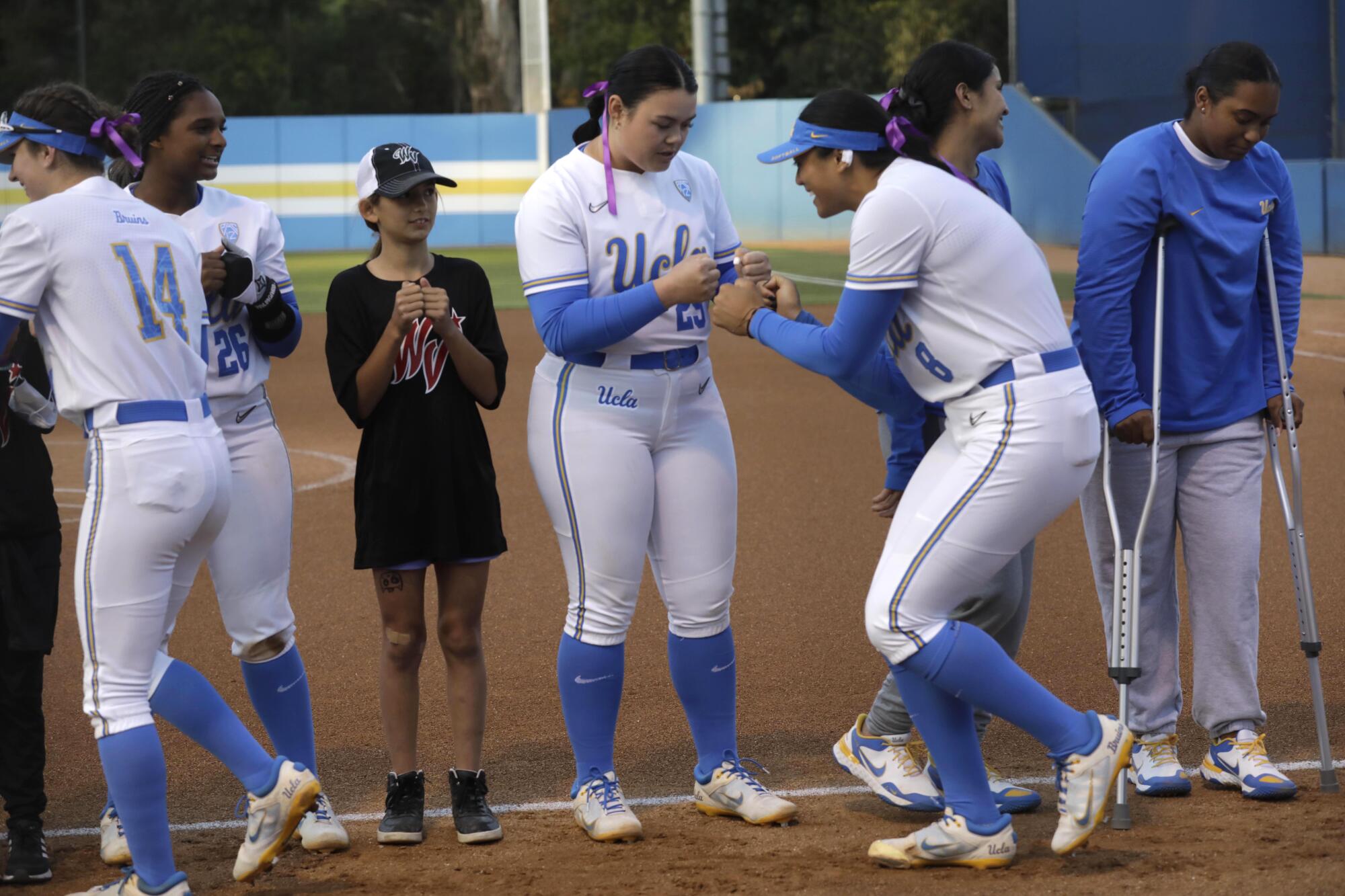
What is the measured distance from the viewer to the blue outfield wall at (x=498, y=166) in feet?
102

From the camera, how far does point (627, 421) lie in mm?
4824

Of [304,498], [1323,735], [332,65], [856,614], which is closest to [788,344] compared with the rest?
[1323,735]

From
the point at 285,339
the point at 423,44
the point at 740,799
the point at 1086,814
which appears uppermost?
the point at 423,44

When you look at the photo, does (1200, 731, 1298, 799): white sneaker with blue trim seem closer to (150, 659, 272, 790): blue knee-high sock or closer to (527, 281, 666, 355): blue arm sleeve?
(527, 281, 666, 355): blue arm sleeve

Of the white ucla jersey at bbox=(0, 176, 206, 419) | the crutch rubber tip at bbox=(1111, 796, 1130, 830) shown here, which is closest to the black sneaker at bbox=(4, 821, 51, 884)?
the white ucla jersey at bbox=(0, 176, 206, 419)

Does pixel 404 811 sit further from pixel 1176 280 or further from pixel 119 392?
pixel 1176 280

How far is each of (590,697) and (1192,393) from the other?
2103 millimetres

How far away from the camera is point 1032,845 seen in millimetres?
4645

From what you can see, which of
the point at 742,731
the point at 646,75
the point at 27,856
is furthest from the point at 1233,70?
the point at 27,856

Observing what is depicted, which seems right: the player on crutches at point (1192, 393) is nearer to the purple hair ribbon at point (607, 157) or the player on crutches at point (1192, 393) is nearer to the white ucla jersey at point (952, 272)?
the white ucla jersey at point (952, 272)

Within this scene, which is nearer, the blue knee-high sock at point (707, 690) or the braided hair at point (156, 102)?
the braided hair at point (156, 102)

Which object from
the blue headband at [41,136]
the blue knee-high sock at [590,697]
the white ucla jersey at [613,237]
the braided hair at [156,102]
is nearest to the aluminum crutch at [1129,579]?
the white ucla jersey at [613,237]

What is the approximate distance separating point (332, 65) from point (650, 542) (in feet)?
170

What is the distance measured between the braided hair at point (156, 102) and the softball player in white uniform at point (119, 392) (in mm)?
360
